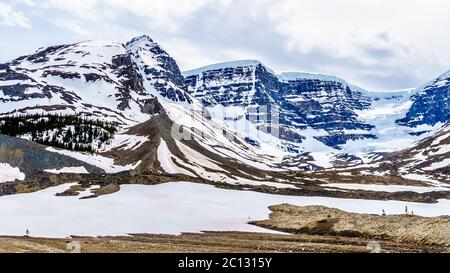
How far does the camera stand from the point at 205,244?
47.0 m

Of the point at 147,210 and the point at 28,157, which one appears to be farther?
the point at 28,157

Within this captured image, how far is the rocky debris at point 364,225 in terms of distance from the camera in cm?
5609

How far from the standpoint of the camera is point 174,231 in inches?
2403

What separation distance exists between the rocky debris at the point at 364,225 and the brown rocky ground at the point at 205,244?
11.0ft

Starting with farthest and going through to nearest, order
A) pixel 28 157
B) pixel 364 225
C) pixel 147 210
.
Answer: pixel 28 157, pixel 147 210, pixel 364 225

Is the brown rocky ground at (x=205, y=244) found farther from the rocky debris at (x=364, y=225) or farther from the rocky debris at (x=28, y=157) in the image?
the rocky debris at (x=28, y=157)

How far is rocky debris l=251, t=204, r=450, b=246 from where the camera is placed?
5609cm

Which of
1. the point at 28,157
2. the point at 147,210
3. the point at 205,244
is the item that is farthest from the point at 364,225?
the point at 28,157

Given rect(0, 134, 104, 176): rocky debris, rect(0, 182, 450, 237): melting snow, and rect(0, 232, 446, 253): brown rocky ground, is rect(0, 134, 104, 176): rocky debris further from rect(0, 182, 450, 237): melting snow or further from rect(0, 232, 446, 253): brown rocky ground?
rect(0, 232, 446, 253): brown rocky ground

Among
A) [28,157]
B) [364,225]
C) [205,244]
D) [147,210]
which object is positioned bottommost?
[205,244]

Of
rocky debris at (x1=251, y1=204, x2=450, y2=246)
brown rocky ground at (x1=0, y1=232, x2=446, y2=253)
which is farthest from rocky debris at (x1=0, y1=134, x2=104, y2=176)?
brown rocky ground at (x1=0, y1=232, x2=446, y2=253)

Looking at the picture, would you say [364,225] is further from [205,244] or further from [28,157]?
[28,157]

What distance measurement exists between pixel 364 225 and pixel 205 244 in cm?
2660

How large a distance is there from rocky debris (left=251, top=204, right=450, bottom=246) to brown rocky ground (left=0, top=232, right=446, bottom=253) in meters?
3.35
